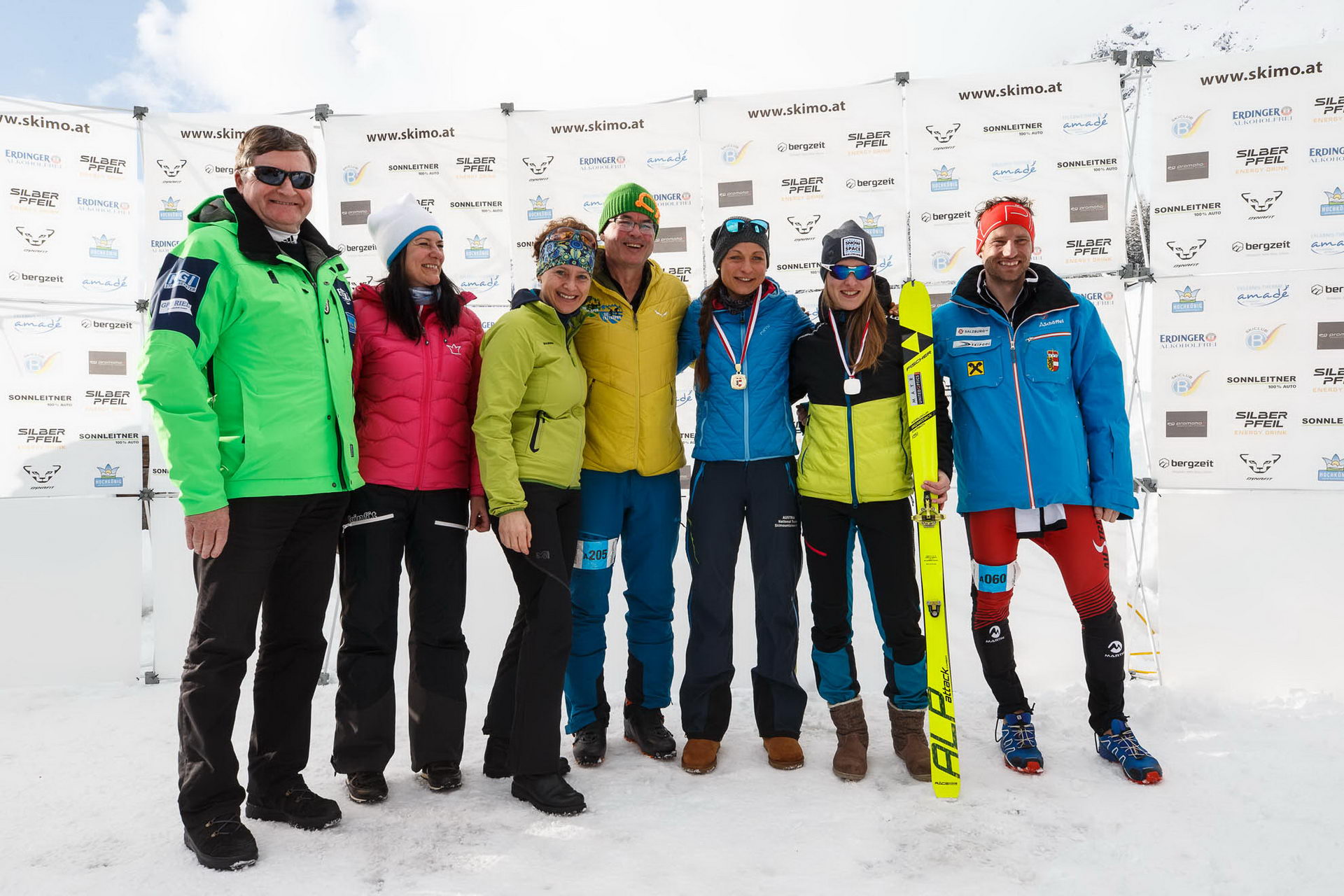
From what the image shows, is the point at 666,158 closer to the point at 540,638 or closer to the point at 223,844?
the point at 540,638

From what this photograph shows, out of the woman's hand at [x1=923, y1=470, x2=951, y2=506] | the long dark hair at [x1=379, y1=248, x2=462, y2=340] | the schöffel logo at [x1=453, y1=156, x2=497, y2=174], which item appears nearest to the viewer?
the long dark hair at [x1=379, y1=248, x2=462, y2=340]

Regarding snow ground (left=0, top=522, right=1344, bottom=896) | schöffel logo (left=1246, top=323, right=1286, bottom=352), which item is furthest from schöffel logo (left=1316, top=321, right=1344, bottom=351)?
snow ground (left=0, top=522, right=1344, bottom=896)

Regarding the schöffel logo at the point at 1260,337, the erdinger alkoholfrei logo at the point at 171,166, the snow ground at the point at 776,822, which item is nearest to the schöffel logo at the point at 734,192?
the schöffel logo at the point at 1260,337

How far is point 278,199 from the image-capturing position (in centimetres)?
239

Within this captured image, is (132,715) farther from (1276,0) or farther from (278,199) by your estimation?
(1276,0)

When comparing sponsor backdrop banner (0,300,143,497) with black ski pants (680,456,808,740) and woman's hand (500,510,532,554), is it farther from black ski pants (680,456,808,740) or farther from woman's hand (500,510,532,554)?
black ski pants (680,456,808,740)

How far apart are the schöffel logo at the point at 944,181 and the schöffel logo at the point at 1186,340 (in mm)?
1386

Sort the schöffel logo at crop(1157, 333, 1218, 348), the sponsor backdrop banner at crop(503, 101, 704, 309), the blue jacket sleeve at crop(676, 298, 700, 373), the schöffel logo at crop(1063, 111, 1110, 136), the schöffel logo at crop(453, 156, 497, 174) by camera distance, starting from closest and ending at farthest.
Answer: the blue jacket sleeve at crop(676, 298, 700, 373) → the schöffel logo at crop(1157, 333, 1218, 348) → the schöffel logo at crop(1063, 111, 1110, 136) → the sponsor backdrop banner at crop(503, 101, 704, 309) → the schöffel logo at crop(453, 156, 497, 174)

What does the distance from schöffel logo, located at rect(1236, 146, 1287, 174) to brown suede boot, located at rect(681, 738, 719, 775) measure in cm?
407

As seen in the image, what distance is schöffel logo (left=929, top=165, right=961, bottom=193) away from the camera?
452 centimetres

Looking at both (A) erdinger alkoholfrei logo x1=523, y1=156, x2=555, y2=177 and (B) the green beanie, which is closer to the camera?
(B) the green beanie

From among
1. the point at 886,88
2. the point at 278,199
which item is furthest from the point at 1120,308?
the point at 278,199

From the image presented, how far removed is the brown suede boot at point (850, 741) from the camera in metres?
2.86

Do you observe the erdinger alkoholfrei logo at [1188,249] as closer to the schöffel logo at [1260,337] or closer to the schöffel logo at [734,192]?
the schöffel logo at [1260,337]
